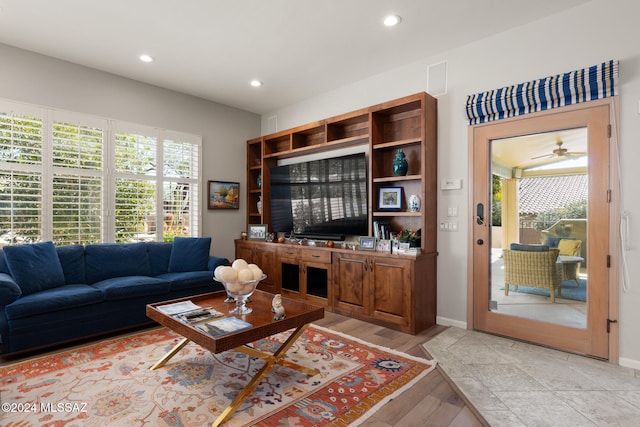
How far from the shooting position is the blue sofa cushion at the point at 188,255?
4230 mm

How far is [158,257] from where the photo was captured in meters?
4.22

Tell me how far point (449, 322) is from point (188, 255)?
3.18 m

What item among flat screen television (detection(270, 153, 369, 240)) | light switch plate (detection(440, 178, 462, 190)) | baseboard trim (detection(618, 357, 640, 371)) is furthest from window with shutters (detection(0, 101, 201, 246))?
baseboard trim (detection(618, 357, 640, 371))

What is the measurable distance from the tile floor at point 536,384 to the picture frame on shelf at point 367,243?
114cm

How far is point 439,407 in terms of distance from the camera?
2.09 metres

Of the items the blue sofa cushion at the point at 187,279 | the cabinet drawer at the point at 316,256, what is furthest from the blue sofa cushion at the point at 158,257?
the cabinet drawer at the point at 316,256

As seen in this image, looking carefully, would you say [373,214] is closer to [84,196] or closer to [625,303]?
[625,303]

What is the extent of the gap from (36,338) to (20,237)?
1.45m

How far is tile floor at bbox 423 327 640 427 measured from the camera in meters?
1.98

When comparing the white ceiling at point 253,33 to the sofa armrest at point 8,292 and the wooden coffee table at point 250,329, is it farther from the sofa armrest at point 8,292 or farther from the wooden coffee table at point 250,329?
the wooden coffee table at point 250,329

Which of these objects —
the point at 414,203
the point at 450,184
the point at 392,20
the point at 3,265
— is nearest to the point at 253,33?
the point at 392,20

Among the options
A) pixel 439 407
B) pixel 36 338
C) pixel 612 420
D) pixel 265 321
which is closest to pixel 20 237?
pixel 36 338

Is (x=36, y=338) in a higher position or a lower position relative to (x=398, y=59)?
lower

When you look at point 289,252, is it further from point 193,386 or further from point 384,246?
point 193,386
